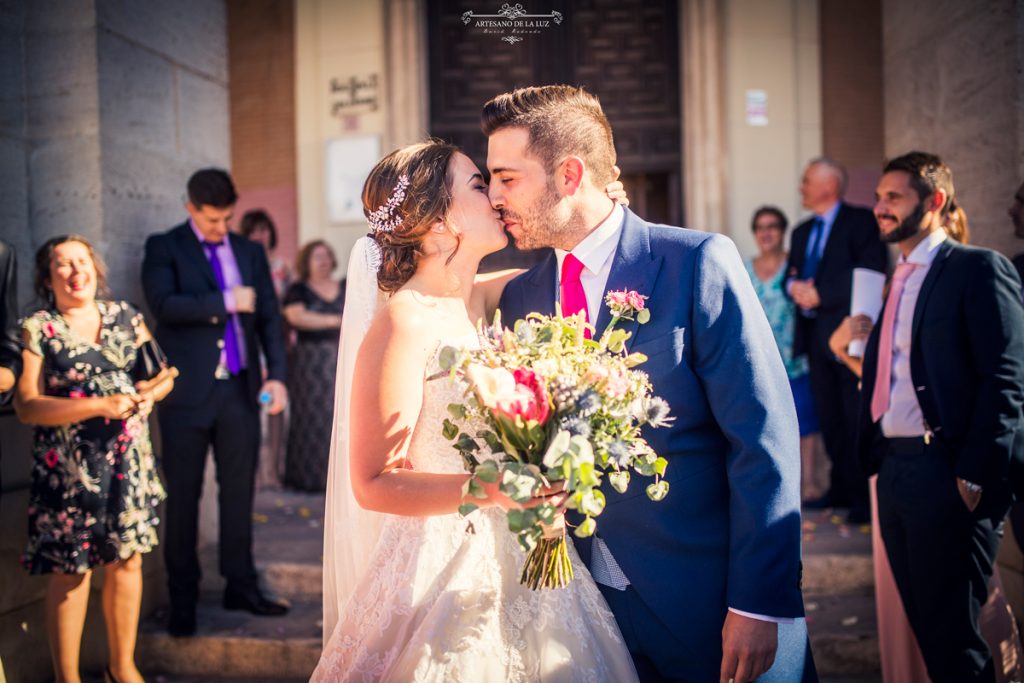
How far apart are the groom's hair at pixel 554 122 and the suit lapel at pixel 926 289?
173 centimetres

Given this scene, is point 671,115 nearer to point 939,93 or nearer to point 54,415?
point 939,93

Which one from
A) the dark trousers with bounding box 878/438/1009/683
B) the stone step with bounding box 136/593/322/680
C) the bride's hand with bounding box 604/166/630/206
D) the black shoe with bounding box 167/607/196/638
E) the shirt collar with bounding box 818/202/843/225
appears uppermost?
the shirt collar with bounding box 818/202/843/225

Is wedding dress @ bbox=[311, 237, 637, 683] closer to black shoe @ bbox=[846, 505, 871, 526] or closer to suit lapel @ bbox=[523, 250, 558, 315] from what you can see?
suit lapel @ bbox=[523, 250, 558, 315]

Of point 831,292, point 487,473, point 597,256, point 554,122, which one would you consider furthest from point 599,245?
point 831,292

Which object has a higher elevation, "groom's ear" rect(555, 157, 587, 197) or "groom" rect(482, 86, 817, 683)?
"groom's ear" rect(555, 157, 587, 197)

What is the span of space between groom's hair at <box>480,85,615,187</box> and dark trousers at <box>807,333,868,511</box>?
375 centimetres

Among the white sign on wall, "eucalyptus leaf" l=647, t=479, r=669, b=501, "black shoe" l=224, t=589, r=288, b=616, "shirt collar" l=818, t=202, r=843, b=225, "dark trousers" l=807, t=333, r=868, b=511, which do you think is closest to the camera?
"eucalyptus leaf" l=647, t=479, r=669, b=501

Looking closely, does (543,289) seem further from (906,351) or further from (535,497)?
(906,351)

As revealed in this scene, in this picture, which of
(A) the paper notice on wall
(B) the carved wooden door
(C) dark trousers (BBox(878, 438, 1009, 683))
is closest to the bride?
(C) dark trousers (BBox(878, 438, 1009, 683))

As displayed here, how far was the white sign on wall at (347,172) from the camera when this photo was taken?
8.35 meters

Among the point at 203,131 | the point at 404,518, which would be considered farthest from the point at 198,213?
the point at 404,518

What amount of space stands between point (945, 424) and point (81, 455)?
3.68 metres

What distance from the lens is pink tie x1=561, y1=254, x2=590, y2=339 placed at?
2.15 metres

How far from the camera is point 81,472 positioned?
3.59m
